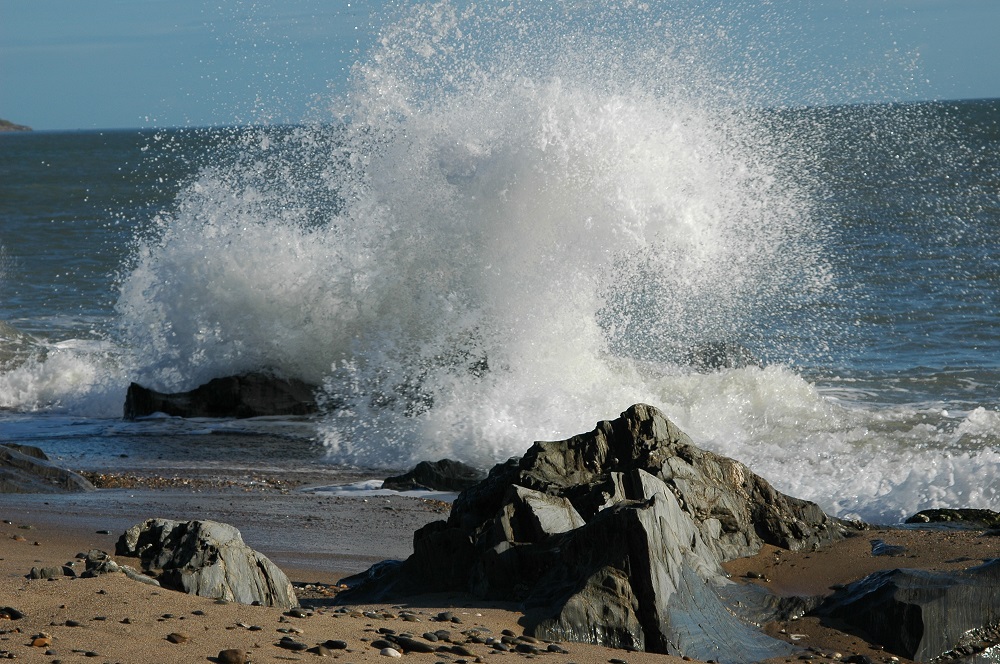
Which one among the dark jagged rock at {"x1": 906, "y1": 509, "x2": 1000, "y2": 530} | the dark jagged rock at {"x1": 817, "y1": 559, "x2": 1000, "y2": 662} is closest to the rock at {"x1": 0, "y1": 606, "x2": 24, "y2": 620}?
the dark jagged rock at {"x1": 817, "y1": 559, "x2": 1000, "y2": 662}

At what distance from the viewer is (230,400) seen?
34.3 ft

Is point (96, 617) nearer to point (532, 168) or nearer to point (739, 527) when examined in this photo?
point (739, 527)

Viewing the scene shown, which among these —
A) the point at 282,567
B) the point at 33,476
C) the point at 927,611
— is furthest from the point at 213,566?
the point at 33,476

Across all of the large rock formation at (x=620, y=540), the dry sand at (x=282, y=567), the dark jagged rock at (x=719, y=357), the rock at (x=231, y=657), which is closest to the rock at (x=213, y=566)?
the dry sand at (x=282, y=567)

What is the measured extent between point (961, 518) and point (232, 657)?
4179 millimetres

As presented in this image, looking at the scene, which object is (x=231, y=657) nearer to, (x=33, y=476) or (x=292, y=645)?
(x=292, y=645)

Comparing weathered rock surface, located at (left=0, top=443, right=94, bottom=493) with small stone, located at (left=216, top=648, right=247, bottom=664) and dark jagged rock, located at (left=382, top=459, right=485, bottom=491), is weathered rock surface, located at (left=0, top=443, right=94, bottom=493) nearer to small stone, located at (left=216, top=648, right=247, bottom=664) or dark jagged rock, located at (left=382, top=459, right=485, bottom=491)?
dark jagged rock, located at (left=382, top=459, right=485, bottom=491)

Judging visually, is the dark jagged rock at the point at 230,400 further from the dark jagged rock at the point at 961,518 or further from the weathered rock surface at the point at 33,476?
the dark jagged rock at the point at 961,518

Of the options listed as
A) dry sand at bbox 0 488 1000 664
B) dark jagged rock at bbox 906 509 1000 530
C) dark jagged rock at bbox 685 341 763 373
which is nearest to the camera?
dry sand at bbox 0 488 1000 664

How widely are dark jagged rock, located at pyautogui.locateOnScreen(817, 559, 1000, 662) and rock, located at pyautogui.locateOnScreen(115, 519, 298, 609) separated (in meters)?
2.11

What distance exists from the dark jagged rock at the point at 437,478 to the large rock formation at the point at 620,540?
8.45 ft

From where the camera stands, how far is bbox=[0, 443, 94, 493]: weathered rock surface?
658 cm

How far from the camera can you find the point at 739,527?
15.8ft

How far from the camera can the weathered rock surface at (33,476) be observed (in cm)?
658
